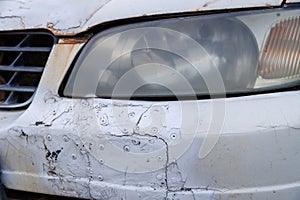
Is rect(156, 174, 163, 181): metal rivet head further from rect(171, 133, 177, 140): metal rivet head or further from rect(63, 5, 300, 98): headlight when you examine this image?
rect(63, 5, 300, 98): headlight

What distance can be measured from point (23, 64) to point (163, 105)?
0.66 meters

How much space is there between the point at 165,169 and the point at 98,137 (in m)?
0.25

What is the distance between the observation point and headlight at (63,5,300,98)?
1307 millimetres

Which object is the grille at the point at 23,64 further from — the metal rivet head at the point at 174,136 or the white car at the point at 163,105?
the metal rivet head at the point at 174,136

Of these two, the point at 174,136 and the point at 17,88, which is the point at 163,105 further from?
the point at 17,88

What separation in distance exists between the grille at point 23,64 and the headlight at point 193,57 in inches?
8.4

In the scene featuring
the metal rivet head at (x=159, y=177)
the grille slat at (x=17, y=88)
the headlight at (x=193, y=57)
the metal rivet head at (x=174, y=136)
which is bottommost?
the metal rivet head at (x=159, y=177)

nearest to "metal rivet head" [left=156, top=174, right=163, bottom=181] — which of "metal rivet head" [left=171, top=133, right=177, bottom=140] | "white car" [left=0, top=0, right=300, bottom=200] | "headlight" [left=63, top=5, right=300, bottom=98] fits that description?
"white car" [left=0, top=0, right=300, bottom=200]

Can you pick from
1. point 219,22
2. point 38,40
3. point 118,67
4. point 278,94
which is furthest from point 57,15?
point 278,94

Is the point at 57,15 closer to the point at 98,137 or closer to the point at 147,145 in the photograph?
the point at 98,137

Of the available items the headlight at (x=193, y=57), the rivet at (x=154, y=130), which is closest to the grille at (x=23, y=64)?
the headlight at (x=193, y=57)

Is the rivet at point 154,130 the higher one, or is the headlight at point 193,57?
the headlight at point 193,57

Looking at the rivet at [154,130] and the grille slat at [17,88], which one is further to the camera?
the grille slat at [17,88]

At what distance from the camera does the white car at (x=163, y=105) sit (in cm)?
126
